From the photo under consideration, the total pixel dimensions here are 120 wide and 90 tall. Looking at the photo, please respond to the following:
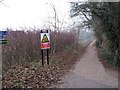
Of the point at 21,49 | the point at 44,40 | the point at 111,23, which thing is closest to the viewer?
the point at 44,40

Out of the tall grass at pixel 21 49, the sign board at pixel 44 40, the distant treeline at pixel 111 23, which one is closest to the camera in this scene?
the sign board at pixel 44 40

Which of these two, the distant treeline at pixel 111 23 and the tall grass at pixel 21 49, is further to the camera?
the distant treeline at pixel 111 23

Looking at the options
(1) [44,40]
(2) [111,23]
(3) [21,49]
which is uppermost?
(2) [111,23]

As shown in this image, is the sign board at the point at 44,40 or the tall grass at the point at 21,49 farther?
the tall grass at the point at 21,49

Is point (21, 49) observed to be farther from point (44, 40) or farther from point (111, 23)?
point (111, 23)

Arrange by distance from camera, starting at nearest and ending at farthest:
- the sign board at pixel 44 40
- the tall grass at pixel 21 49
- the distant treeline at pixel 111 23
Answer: the sign board at pixel 44 40 < the tall grass at pixel 21 49 < the distant treeline at pixel 111 23

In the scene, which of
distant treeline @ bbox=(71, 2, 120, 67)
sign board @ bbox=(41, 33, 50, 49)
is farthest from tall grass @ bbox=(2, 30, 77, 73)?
distant treeline @ bbox=(71, 2, 120, 67)

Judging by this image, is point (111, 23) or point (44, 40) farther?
point (111, 23)

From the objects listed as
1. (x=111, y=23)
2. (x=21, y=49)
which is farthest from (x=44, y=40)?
(x=111, y=23)

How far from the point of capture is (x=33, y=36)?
17.2 metres

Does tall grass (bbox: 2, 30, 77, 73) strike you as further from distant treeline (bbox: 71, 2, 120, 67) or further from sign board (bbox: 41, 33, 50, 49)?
distant treeline (bbox: 71, 2, 120, 67)

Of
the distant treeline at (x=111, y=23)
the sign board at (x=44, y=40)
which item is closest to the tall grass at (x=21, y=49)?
the sign board at (x=44, y=40)

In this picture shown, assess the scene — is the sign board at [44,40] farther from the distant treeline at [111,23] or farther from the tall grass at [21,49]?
the distant treeline at [111,23]

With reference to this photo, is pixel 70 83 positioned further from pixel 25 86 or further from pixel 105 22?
pixel 105 22
